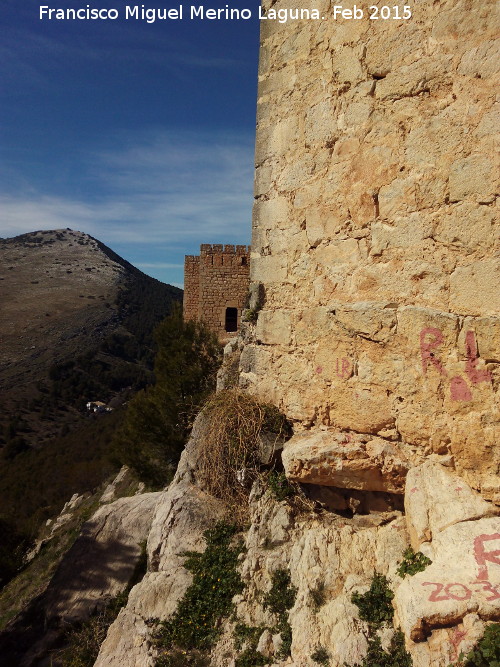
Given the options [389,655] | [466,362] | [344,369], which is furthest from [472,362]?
[389,655]

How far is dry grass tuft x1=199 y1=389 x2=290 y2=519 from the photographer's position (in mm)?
3793

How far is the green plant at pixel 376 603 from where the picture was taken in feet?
8.58

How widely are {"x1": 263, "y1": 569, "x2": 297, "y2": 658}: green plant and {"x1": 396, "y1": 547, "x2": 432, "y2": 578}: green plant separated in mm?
728

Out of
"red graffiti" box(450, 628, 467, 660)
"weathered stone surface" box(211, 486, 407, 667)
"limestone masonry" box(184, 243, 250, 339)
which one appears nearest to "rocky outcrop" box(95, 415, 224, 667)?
"weathered stone surface" box(211, 486, 407, 667)

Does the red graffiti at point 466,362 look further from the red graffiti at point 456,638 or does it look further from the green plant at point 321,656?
the green plant at point 321,656

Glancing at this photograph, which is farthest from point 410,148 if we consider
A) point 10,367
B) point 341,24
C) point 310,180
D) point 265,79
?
point 10,367

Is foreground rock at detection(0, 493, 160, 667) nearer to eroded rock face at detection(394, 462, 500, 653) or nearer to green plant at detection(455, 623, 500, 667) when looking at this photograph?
eroded rock face at detection(394, 462, 500, 653)

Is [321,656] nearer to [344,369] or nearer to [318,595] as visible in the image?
[318,595]

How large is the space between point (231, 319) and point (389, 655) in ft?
54.0

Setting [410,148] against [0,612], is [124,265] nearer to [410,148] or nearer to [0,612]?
[0,612]

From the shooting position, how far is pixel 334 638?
2.64 meters

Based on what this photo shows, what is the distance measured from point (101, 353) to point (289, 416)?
4651 centimetres

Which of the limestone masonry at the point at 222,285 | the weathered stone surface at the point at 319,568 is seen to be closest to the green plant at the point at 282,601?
the weathered stone surface at the point at 319,568

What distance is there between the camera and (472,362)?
2.65 meters
